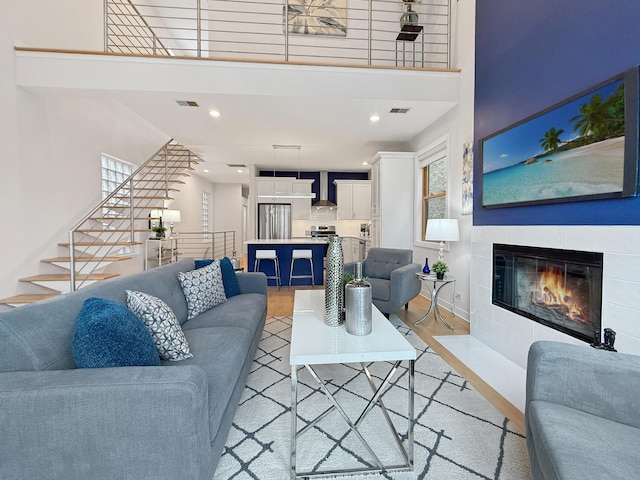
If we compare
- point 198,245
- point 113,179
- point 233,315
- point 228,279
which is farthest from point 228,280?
point 198,245

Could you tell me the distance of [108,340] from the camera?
119cm

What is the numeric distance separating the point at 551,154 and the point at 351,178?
6.72 m

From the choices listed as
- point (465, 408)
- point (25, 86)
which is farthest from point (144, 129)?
point (465, 408)

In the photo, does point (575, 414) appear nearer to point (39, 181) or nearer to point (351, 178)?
point (39, 181)

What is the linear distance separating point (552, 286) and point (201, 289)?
2781 millimetres

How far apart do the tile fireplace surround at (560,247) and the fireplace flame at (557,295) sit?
0.58ft

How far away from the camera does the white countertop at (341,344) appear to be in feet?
4.77

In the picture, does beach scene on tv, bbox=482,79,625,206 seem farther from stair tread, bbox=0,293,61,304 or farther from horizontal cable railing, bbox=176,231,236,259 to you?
horizontal cable railing, bbox=176,231,236,259

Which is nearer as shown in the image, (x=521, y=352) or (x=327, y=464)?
(x=327, y=464)

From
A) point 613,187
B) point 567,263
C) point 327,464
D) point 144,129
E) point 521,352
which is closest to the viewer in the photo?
point 327,464

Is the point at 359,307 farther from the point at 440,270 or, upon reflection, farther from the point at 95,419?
the point at 440,270

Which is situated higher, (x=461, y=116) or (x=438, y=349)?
(x=461, y=116)

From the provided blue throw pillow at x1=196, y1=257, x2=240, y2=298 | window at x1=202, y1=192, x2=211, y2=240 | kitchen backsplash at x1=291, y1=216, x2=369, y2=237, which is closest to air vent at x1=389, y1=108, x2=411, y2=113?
blue throw pillow at x1=196, y1=257, x2=240, y2=298

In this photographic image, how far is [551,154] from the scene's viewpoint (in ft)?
7.38
